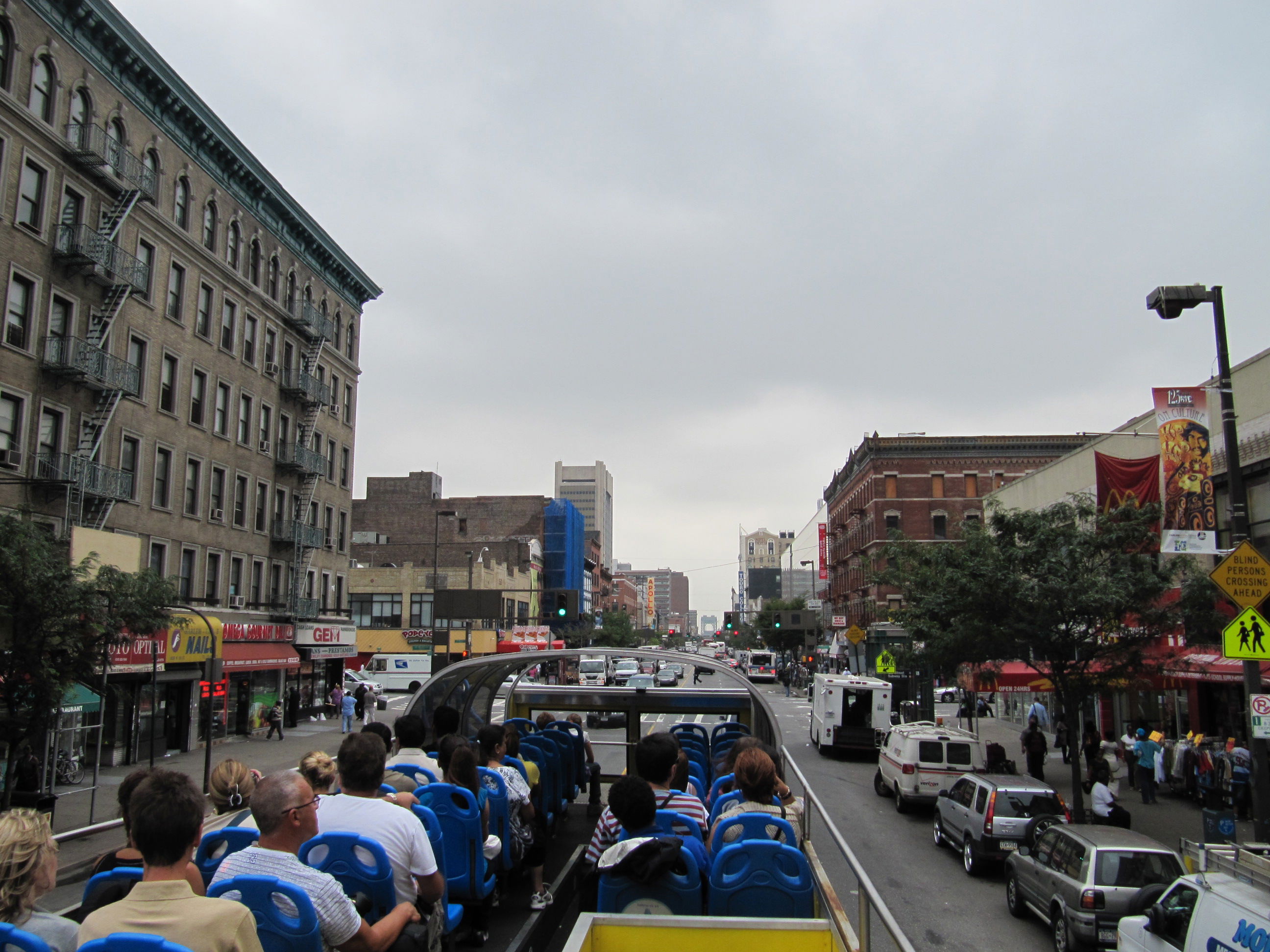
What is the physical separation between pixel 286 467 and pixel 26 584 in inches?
927

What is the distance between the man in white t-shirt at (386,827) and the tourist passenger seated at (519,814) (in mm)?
2741

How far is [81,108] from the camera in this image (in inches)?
1020

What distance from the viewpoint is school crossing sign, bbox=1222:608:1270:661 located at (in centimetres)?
1195

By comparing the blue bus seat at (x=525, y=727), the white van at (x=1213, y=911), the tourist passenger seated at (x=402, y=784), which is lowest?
the white van at (x=1213, y=911)

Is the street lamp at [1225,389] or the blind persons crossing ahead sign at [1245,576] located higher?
the street lamp at [1225,389]

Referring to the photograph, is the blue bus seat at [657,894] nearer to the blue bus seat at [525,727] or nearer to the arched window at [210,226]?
the blue bus seat at [525,727]

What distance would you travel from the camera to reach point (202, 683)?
31906mm

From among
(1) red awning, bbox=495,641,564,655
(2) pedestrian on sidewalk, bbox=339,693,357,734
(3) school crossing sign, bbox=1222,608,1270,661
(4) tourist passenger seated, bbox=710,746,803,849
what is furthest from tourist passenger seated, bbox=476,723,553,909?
(1) red awning, bbox=495,641,564,655

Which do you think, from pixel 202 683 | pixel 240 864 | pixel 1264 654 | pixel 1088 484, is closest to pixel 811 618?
pixel 1088 484

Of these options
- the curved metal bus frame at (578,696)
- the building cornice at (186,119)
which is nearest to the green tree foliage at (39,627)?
the curved metal bus frame at (578,696)

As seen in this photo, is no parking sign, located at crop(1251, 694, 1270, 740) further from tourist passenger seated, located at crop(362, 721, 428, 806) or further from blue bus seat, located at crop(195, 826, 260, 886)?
blue bus seat, located at crop(195, 826, 260, 886)

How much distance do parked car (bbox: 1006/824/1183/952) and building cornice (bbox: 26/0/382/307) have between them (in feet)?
95.1

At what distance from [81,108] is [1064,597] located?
27719mm

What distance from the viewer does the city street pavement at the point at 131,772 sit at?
1211cm
